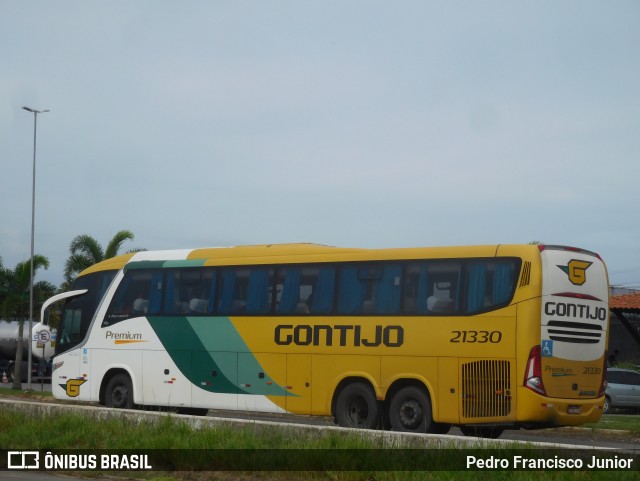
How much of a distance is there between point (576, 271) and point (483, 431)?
3.57m

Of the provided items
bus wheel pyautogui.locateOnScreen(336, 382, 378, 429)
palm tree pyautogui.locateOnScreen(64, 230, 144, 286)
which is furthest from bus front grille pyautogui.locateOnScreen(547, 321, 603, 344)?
palm tree pyautogui.locateOnScreen(64, 230, 144, 286)

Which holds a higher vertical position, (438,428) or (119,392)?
(119,392)

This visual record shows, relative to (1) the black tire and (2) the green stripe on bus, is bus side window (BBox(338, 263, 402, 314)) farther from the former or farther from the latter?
(1) the black tire

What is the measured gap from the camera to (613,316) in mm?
48438

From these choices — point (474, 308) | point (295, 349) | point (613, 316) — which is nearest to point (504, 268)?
point (474, 308)

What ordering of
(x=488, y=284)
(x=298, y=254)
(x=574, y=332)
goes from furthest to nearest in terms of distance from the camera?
(x=298, y=254), (x=574, y=332), (x=488, y=284)

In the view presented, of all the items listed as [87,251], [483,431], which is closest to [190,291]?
[483,431]

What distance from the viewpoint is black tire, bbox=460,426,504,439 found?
65.4 ft

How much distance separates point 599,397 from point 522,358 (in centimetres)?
209

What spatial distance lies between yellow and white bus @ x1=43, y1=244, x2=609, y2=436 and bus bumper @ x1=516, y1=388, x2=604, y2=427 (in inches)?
1.1

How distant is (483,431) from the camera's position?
67.2 ft

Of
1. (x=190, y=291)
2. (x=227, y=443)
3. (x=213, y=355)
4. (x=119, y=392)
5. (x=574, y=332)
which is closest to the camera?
(x=227, y=443)

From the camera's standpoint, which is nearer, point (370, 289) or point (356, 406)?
point (370, 289)

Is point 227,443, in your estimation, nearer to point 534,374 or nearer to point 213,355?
point 534,374
